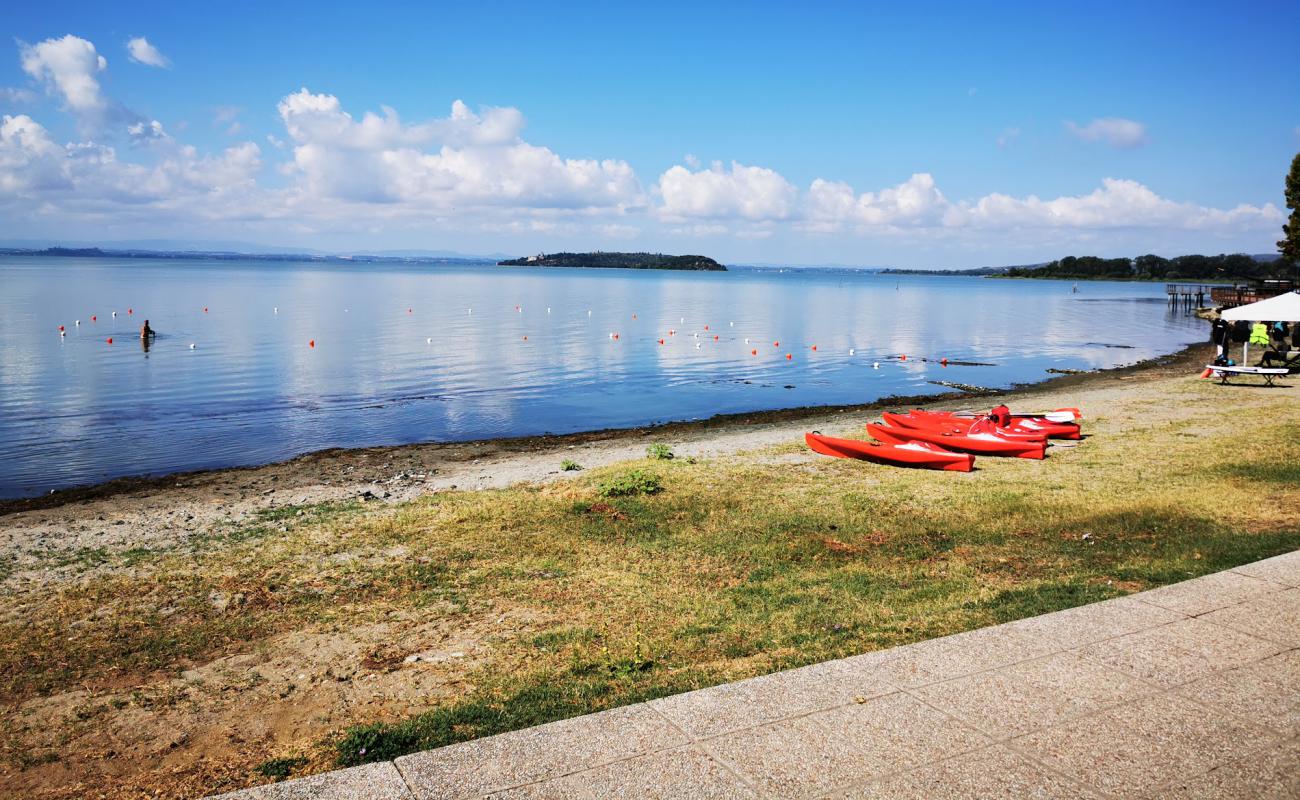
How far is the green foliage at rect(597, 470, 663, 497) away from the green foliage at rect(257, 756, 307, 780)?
338 inches

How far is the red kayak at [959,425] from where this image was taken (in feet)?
60.0

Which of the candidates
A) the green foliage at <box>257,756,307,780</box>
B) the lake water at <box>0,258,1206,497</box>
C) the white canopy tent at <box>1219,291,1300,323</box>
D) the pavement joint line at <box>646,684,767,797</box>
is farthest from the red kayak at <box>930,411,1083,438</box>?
the green foliage at <box>257,756,307,780</box>

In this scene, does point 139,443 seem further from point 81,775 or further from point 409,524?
point 81,775

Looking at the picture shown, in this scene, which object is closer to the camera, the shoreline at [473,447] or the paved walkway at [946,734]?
the paved walkway at [946,734]

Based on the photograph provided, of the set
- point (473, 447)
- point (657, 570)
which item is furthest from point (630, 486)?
point (473, 447)

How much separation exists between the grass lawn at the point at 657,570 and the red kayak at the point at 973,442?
2.94 ft

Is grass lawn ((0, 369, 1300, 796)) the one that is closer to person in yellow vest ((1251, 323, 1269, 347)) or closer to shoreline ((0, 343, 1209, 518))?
shoreline ((0, 343, 1209, 518))

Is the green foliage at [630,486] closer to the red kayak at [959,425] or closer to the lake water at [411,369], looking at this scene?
the red kayak at [959,425]

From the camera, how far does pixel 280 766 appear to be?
602 cm

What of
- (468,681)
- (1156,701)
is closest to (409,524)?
(468,681)

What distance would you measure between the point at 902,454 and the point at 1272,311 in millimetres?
19201

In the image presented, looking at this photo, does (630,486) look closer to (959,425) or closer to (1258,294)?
(959,425)

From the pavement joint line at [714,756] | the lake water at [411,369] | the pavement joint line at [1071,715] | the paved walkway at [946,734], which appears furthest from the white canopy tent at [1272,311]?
the pavement joint line at [714,756]

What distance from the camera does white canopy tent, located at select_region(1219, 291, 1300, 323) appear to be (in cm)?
2741
